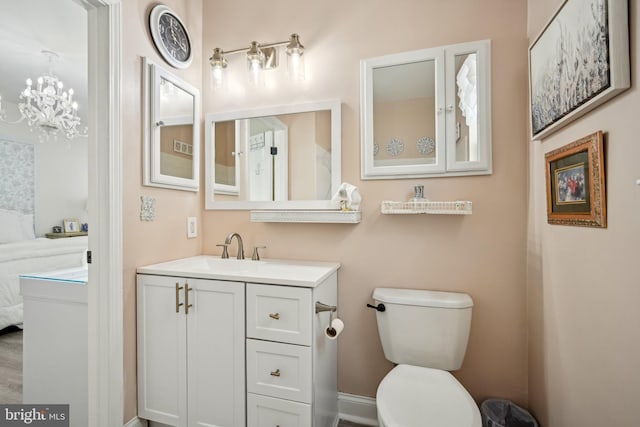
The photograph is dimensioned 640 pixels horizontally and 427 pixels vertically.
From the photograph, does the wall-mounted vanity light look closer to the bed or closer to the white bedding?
the white bedding

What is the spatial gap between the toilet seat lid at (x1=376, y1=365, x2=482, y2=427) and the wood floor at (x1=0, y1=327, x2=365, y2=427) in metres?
0.63

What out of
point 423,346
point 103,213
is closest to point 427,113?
point 423,346

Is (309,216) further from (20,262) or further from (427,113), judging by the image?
(20,262)

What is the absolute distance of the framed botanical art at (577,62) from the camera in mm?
751

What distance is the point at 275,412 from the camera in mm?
1291

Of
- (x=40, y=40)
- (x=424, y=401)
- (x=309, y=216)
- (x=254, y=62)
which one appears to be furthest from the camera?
(x=40, y=40)

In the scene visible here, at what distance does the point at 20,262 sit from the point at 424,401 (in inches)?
154

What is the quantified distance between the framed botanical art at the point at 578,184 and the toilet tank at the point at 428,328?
55cm

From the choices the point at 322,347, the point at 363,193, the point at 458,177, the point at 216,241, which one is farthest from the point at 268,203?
the point at 458,177

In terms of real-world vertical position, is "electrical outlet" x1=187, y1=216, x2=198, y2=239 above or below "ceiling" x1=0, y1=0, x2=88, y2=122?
below

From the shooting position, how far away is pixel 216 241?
78.4 inches

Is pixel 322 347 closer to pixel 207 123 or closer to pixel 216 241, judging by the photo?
pixel 216 241

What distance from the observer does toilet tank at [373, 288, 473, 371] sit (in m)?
1.36

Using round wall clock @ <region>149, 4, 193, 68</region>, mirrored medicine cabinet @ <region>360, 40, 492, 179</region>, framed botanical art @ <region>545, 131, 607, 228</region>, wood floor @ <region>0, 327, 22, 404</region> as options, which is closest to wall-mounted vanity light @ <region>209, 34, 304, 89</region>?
round wall clock @ <region>149, 4, 193, 68</region>
